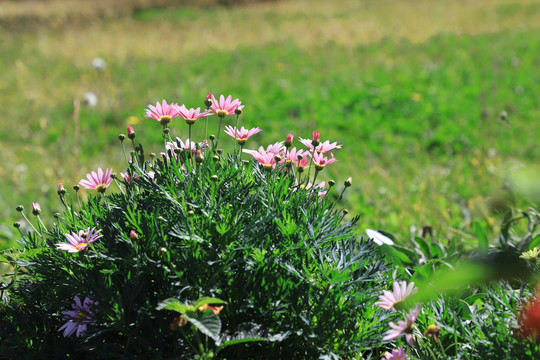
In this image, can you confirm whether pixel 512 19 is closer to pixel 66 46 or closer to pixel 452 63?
Answer: pixel 452 63

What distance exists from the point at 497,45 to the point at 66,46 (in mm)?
8875

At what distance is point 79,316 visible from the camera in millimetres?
1402

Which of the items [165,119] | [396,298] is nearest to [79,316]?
[165,119]

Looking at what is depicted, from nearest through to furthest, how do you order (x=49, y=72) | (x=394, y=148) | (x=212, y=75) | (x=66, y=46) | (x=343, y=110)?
(x=394, y=148) < (x=343, y=110) < (x=212, y=75) < (x=49, y=72) < (x=66, y=46)

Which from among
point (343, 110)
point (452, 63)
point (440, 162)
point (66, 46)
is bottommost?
point (440, 162)

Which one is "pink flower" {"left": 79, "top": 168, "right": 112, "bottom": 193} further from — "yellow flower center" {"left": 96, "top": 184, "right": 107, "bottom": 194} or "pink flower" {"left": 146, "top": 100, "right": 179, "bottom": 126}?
"pink flower" {"left": 146, "top": 100, "right": 179, "bottom": 126}

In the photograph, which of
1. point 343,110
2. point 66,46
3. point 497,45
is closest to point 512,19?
point 497,45

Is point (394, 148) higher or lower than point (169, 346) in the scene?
higher

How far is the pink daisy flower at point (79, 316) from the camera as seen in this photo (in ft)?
4.60

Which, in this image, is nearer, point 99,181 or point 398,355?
point 398,355

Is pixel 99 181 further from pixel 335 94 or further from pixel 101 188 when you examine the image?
pixel 335 94

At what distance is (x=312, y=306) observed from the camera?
60.0 inches

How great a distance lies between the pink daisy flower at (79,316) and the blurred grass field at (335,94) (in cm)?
83

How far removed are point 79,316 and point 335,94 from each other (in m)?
6.47
